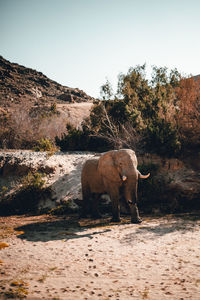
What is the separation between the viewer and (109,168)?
7781 millimetres

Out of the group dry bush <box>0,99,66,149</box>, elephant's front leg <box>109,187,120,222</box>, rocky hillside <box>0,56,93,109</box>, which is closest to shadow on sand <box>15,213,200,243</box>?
elephant's front leg <box>109,187,120,222</box>

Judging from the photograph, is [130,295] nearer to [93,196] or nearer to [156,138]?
[93,196]

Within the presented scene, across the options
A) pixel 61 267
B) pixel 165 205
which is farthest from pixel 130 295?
pixel 165 205

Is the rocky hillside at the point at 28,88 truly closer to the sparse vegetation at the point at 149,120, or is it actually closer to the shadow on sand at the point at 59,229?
the sparse vegetation at the point at 149,120

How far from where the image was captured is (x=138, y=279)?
160 inches

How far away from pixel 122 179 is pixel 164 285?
3.84 metres

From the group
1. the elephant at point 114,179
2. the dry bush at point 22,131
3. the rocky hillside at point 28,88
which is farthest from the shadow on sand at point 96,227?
the rocky hillside at point 28,88

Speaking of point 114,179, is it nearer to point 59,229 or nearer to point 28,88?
point 59,229

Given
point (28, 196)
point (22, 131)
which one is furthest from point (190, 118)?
point (22, 131)

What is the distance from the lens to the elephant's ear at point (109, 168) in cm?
770

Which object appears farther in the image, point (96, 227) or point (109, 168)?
point (109, 168)

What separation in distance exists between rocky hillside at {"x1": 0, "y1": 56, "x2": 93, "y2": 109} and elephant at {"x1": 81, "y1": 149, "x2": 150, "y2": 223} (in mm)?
31598

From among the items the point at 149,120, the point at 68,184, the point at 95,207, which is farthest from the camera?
the point at 149,120

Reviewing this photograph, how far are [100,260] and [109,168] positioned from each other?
3326 mm
